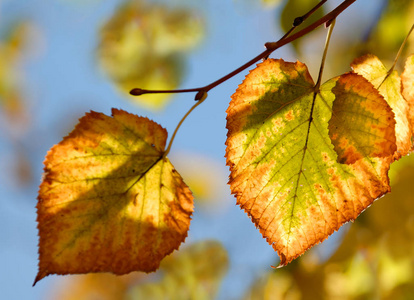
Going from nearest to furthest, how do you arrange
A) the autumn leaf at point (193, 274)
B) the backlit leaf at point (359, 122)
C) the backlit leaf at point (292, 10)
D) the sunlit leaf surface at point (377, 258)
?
the backlit leaf at point (359, 122)
the backlit leaf at point (292, 10)
the sunlit leaf surface at point (377, 258)
the autumn leaf at point (193, 274)

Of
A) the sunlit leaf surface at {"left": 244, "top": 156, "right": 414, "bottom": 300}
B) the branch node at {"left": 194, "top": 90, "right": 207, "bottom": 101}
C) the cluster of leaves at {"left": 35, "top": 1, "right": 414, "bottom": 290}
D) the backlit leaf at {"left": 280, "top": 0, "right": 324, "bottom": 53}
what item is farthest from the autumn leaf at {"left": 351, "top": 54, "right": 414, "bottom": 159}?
the sunlit leaf surface at {"left": 244, "top": 156, "right": 414, "bottom": 300}

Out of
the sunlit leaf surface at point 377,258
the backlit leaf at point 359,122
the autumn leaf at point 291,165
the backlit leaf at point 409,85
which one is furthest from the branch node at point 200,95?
the sunlit leaf surface at point 377,258

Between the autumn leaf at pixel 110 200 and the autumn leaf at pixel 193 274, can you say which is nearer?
the autumn leaf at pixel 110 200

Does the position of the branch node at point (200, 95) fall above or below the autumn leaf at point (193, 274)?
below

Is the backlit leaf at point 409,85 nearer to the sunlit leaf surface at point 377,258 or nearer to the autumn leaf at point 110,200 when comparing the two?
the autumn leaf at point 110,200

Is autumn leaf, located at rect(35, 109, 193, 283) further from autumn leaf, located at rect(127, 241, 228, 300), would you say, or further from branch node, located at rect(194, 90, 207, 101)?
autumn leaf, located at rect(127, 241, 228, 300)

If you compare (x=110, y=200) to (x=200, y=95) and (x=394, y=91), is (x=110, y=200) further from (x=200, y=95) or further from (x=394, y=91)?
(x=394, y=91)

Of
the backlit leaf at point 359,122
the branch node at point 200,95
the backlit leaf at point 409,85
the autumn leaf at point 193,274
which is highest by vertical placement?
the autumn leaf at point 193,274

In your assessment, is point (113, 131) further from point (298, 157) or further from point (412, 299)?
point (412, 299)
